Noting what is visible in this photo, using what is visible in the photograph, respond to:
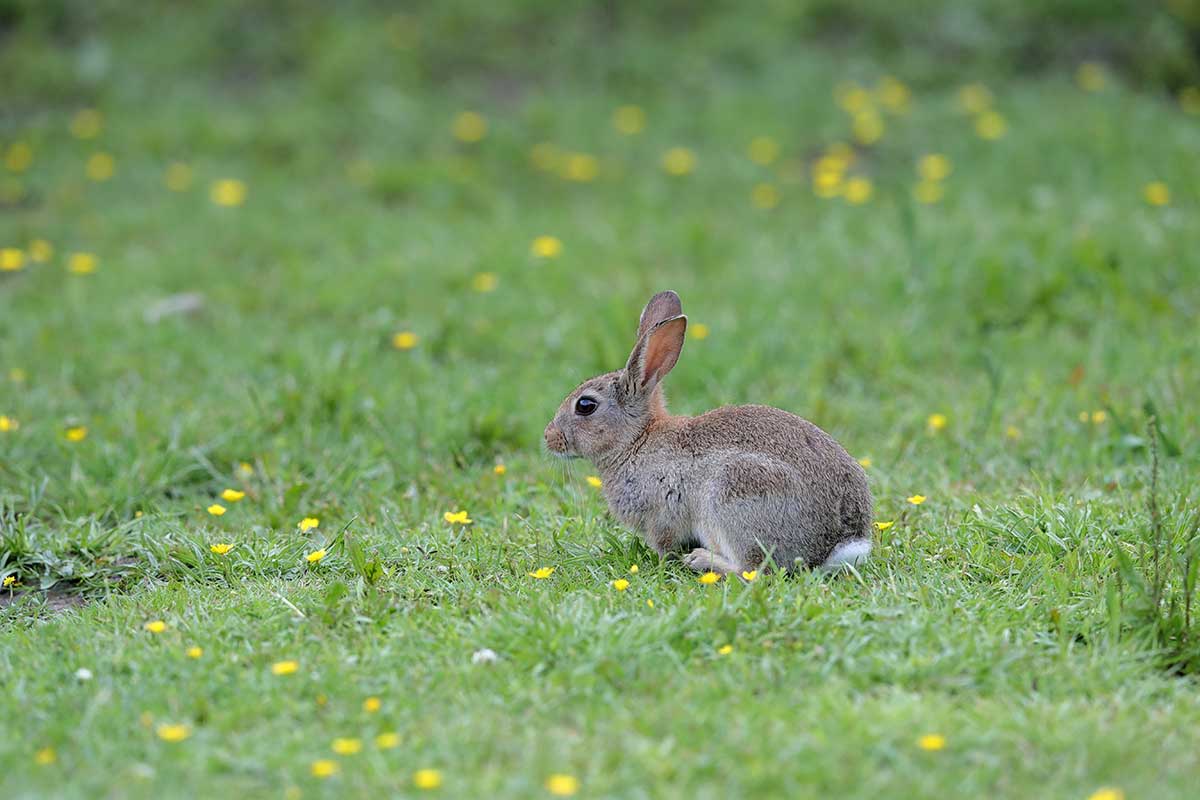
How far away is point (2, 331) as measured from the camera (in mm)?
8156

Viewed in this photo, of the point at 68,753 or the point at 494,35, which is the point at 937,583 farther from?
the point at 494,35

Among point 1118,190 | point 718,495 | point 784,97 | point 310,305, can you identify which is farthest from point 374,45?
point 718,495

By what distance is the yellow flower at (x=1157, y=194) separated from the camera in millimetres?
9266

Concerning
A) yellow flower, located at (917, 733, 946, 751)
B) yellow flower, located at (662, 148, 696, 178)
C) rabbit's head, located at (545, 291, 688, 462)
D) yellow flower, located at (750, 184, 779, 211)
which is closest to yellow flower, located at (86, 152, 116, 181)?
yellow flower, located at (662, 148, 696, 178)

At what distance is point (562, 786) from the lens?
362 cm

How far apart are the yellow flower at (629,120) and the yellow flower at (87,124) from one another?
4.26m

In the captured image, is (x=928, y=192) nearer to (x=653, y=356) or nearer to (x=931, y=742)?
(x=653, y=356)

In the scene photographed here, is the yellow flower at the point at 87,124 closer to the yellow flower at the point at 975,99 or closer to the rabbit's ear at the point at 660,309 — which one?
the yellow flower at the point at 975,99

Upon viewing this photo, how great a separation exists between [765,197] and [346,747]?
22.9 feet

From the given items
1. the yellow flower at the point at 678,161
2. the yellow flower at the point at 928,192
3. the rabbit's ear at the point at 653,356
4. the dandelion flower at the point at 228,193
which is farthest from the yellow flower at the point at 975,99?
the rabbit's ear at the point at 653,356

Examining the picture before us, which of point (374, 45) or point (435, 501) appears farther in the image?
point (374, 45)

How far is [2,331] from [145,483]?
2.56 meters

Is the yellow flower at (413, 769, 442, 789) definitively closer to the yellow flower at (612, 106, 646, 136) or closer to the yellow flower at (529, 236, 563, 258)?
the yellow flower at (529, 236, 563, 258)

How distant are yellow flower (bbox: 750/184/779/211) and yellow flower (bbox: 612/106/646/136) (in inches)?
55.5
